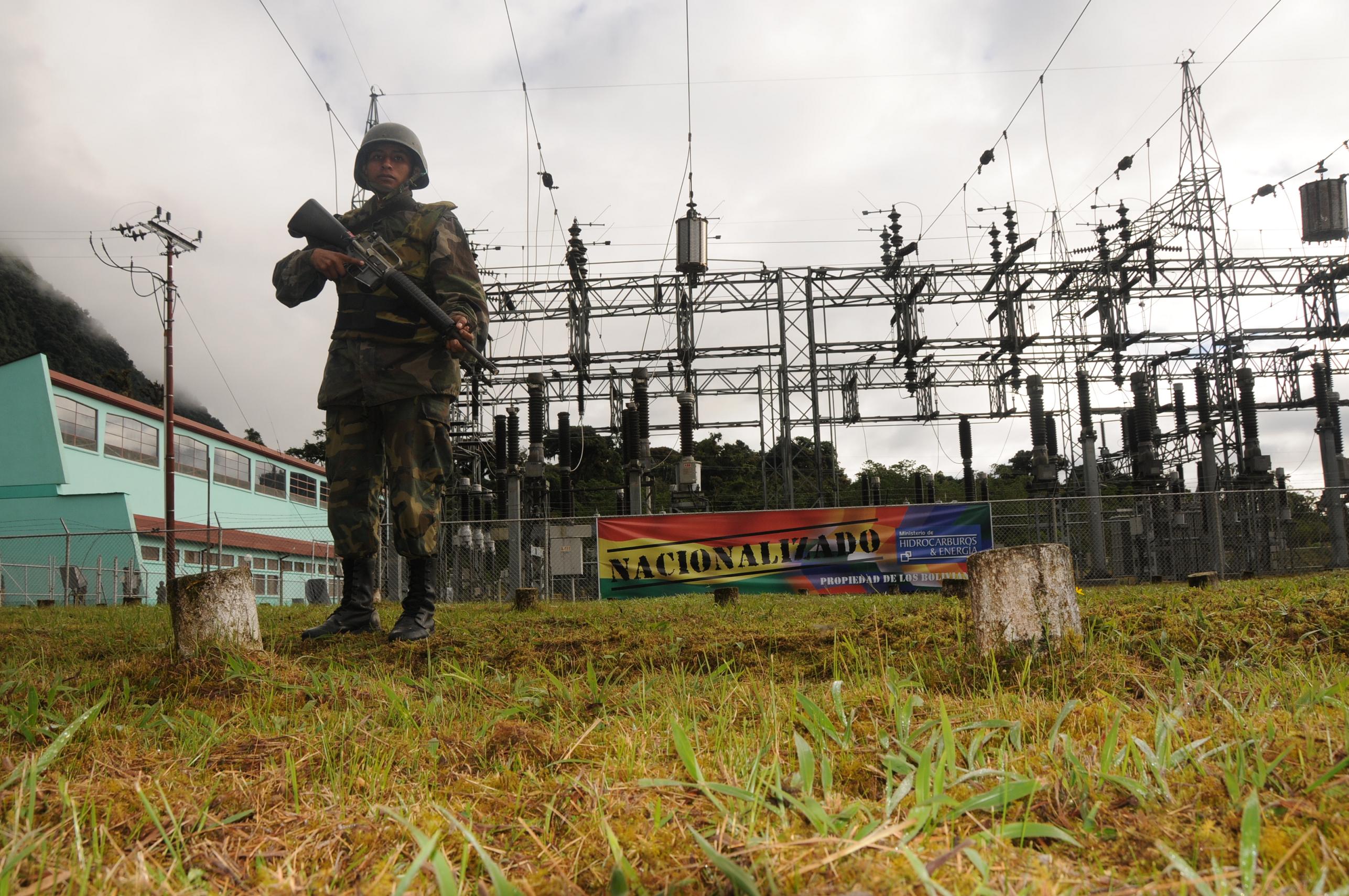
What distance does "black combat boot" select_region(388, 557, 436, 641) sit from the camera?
144 inches

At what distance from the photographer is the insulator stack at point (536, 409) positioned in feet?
61.9

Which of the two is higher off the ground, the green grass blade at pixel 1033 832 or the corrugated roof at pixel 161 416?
the corrugated roof at pixel 161 416

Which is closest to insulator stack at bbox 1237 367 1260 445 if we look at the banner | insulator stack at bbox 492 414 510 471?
the banner

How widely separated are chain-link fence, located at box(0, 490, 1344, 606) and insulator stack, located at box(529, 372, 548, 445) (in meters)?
1.97

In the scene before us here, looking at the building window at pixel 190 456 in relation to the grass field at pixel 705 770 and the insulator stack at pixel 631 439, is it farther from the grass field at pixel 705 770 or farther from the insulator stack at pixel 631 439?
the grass field at pixel 705 770

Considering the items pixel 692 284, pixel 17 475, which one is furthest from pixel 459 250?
pixel 17 475

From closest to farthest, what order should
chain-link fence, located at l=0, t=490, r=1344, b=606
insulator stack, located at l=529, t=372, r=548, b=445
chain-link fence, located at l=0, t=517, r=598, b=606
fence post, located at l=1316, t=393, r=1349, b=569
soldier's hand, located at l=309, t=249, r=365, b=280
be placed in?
1. soldier's hand, located at l=309, t=249, r=365, b=280
2. chain-link fence, located at l=0, t=517, r=598, b=606
3. chain-link fence, located at l=0, t=490, r=1344, b=606
4. fence post, located at l=1316, t=393, r=1349, b=569
5. insulator stack, located at l=529, t=372, r=548, b=445

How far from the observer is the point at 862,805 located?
49.2 inches

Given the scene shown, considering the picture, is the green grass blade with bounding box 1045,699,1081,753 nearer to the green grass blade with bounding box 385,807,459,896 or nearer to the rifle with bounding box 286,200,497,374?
the green grass blade with bounding box 385,807,459,896

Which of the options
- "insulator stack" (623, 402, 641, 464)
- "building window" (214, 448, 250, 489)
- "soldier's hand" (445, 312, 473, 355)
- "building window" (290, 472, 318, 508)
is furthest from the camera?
"building window" (290, 472, 318, 508)

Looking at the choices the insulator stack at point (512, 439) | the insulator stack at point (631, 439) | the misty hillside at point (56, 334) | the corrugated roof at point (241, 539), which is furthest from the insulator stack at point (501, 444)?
the misty hillside at point (56, 334)

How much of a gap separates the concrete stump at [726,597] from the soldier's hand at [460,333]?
3.02 meters

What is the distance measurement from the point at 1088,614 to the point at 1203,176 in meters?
21.0

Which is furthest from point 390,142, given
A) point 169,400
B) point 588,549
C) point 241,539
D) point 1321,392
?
point 241,539
